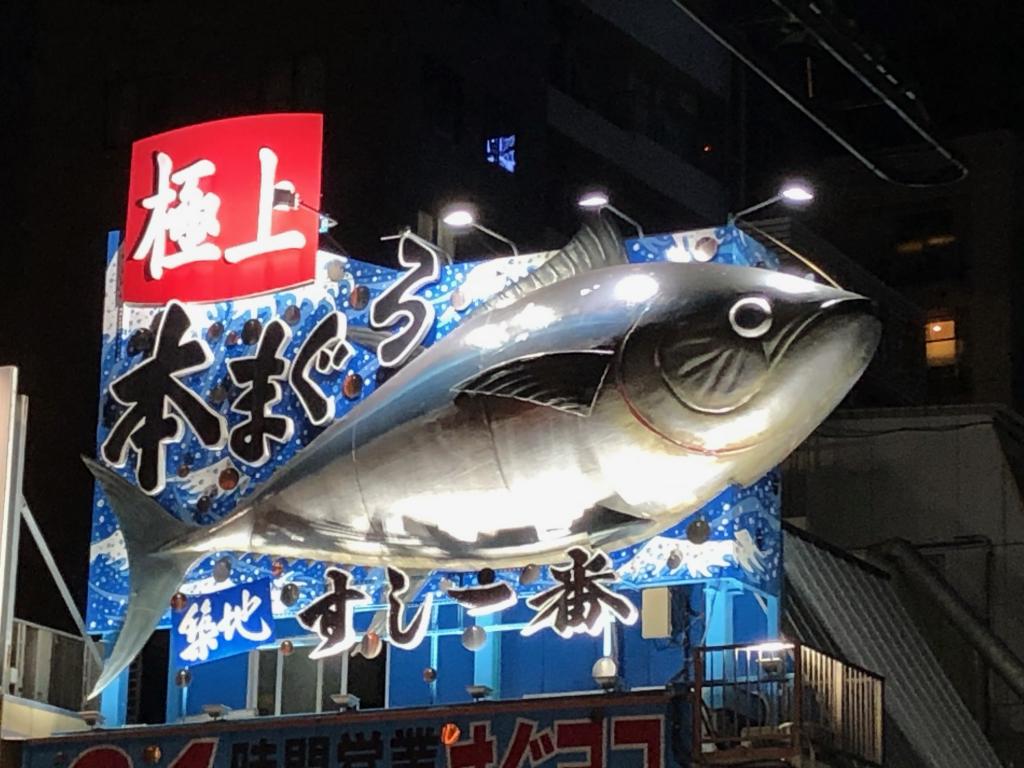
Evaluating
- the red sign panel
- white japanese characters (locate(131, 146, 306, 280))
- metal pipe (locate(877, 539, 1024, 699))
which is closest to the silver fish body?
the red sign panel

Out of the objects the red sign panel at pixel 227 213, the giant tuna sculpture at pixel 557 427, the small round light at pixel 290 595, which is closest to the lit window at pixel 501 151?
the red sign panel at pixel 227 213

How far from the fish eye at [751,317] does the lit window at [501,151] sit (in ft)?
66.3

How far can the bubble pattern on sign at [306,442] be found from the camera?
19.8 metres

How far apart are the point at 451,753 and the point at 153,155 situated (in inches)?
308

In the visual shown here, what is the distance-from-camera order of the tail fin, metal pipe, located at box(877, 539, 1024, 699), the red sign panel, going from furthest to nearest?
metal pipe, located at box(877, 539, 1024, 699)
the red sign panel
the tail fin

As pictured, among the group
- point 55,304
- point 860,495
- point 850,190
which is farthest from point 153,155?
point 850,190

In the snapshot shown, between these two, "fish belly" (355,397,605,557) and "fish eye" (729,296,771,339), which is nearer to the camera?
"fish eye" (729,296,771,339)

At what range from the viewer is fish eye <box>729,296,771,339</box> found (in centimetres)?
1780

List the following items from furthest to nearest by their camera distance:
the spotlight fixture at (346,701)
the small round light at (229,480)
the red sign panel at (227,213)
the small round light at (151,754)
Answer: the red sign panel at (227,213) → the small round light at (229,480) → the small round light at (151,754) → the spotlight fixture at (346,701)

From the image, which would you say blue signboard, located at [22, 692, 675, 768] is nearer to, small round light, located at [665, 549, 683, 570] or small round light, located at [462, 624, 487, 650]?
small round light, located at [462, 624, 487, 650]

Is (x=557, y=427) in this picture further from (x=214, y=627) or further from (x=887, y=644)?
(x=887, y=644)

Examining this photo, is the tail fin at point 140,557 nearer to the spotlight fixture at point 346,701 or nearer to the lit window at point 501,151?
the spotlight fixture at point 346,701

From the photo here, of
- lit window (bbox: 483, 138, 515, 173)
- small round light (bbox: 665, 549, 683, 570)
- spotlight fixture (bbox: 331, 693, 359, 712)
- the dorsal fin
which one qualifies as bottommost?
spotlight fixture (bbox: 331, 693, 359, 712)

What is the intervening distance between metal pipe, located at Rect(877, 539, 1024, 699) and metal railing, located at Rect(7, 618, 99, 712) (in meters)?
9.97
